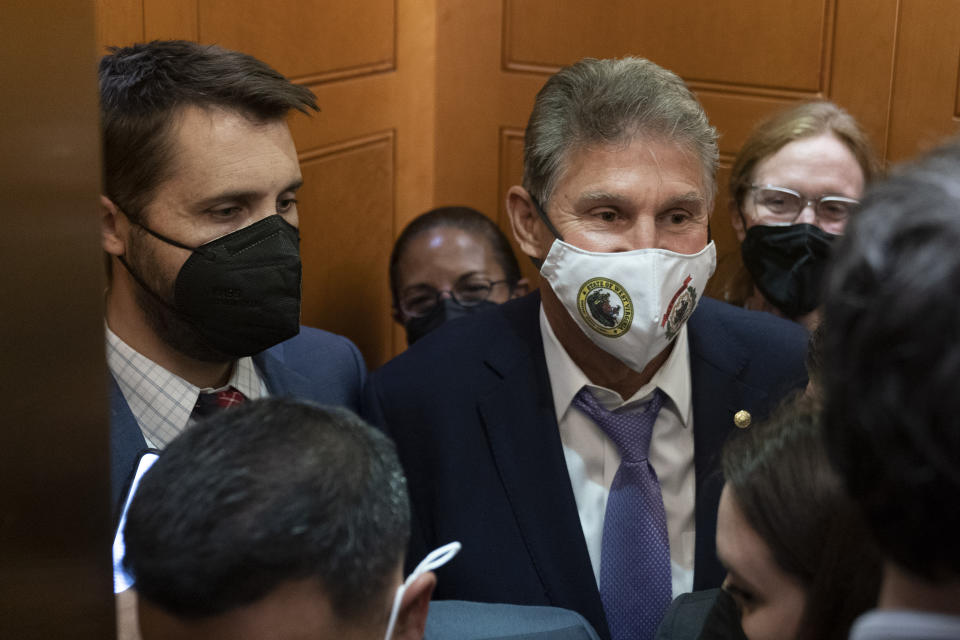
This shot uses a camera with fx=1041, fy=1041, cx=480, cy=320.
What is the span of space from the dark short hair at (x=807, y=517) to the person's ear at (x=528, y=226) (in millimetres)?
901

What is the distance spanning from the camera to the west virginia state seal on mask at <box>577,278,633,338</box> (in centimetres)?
196

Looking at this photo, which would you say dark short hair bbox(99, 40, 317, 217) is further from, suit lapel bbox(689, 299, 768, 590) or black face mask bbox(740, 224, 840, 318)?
black face mask bbox(740, 224, 840, 318)

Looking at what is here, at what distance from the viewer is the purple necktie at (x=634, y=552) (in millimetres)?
1874

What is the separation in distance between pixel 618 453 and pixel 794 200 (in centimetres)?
129

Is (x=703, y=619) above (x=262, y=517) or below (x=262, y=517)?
below

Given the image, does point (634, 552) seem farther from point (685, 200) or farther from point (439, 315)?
point (439, 315)

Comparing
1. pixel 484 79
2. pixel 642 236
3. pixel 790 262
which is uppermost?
pixel 484 79

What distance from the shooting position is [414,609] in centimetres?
118

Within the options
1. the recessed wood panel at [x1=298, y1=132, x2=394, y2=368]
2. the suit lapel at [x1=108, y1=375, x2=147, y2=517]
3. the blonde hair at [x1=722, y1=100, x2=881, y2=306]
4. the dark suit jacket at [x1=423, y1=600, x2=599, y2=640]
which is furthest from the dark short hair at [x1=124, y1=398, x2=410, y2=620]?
the recessed wood panel at [x1=298, y1=132, x2=394, y2=368]

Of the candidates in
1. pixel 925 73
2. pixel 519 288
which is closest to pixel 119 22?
pixel 519 288

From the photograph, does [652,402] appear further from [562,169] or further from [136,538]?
[136,538]

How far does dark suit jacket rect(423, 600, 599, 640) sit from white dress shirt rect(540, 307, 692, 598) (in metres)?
0.60

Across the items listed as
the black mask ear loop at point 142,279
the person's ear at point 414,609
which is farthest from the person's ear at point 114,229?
the person's ear at point 414,609

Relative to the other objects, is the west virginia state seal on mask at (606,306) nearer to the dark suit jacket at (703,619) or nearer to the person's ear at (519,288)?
the dark suit jacket at (703,619)
